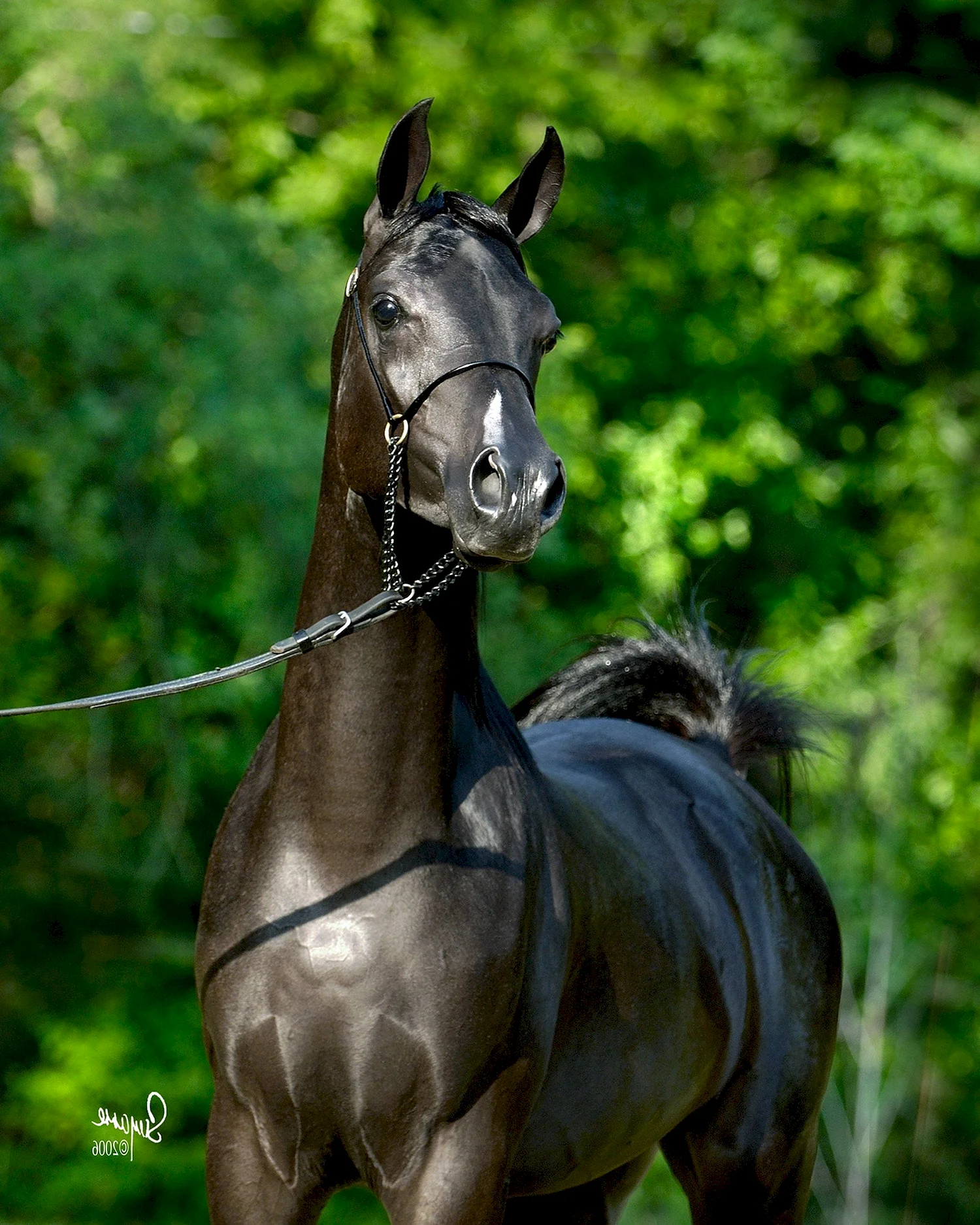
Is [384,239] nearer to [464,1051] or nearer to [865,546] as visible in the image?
Result: [464,1051]

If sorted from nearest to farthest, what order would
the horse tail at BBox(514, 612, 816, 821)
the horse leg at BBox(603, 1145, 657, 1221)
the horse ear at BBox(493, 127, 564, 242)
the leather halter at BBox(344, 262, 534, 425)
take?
the leather halter at BBox(344, 262, 534, 425)
the horse ear at BBox(493, 127, 564, 242)
the horse leg at BBox(603, 1145, 657, 1221)
the horse tail at BBox(514, 612, 816, 821)

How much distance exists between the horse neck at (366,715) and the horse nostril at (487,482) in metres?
0.36

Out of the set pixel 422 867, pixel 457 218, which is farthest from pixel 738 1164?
pixel 457 218

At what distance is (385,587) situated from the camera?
2711 mm

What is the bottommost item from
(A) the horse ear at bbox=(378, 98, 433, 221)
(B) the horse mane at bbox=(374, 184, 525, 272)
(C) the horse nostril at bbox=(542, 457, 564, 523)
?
(C) the horse nostril at bbox=(542, 457, 564, 523)

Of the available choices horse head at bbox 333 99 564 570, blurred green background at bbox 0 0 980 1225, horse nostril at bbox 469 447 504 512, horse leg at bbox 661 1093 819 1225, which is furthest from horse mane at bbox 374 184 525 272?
blurred green background at bbox 0 0 980 1225

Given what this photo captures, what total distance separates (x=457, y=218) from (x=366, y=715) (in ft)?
2.88

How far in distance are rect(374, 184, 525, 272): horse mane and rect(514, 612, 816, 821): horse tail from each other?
1.94 metres

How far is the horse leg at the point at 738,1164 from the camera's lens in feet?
12.4

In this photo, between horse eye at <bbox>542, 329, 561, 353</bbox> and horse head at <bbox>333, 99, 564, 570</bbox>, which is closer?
horse head at <bbox>333, 99, 564, 570</bbox>

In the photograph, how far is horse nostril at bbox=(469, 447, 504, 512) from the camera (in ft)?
7.66

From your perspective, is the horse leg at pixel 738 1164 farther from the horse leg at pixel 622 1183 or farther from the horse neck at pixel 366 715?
the horse neck at pixel 366 715
